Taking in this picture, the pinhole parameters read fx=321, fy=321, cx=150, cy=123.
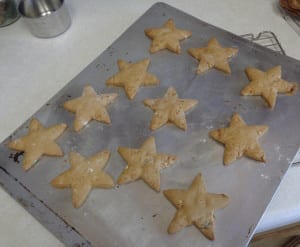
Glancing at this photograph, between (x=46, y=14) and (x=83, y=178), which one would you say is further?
(x=46, y=14)

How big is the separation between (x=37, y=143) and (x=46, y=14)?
1.64 feet

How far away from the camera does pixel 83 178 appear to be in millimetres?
791

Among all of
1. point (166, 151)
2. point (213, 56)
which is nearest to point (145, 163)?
point (166, 151)

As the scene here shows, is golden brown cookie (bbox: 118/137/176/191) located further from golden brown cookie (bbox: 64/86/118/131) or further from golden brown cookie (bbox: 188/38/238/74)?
golden brown cookie (bbox: 188/38/238/74)

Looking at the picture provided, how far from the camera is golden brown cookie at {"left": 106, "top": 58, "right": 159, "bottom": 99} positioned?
95cm

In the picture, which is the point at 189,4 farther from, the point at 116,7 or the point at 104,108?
the point at 104,108

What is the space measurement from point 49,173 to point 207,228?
1.35 ft

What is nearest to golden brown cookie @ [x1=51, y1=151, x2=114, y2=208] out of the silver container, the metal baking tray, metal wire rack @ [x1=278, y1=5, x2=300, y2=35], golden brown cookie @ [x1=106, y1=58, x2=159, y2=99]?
the metal baking tray

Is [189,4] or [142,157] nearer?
[142,157]

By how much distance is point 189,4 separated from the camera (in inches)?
49.4

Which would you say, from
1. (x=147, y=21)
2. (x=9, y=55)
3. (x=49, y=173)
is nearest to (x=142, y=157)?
(x=49, y=173)

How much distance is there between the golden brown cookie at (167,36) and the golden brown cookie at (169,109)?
0.61 ft

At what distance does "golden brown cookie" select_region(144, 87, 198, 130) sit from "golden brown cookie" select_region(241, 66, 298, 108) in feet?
0.55

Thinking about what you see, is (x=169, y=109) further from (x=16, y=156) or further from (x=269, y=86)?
(x=16, y=156)
